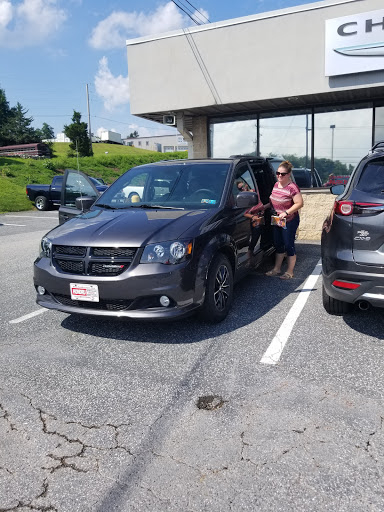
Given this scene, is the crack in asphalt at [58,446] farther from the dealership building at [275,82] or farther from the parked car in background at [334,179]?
the parked car in background at [334,179]

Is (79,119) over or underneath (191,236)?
over

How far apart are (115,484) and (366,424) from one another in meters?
1.54

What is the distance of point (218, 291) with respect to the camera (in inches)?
168

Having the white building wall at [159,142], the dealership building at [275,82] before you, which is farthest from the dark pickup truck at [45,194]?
the white building wall at [159,142]

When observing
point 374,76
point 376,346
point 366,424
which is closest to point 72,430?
point 366,424

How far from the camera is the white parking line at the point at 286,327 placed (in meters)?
3.62

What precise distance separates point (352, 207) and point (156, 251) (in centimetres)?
172

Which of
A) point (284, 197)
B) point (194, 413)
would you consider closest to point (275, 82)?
point (284, 197)

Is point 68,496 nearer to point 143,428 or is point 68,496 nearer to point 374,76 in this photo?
point 143,428

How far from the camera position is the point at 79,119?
59.9m

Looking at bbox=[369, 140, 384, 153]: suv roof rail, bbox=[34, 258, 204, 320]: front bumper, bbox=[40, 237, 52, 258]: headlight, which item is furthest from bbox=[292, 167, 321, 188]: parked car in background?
bbox=[40, 237, 52, 258]: headlight

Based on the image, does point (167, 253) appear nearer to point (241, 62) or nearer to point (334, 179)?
point (241, 62)

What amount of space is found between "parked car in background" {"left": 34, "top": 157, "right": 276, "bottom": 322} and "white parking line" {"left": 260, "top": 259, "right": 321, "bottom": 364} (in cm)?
63

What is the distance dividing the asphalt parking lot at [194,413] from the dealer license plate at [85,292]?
18.4 inches
